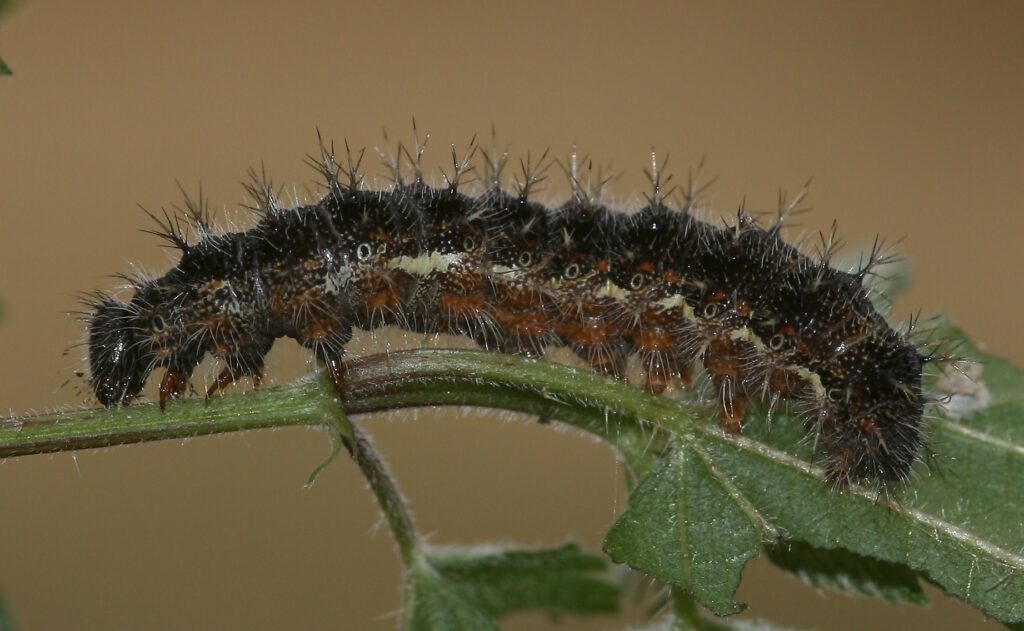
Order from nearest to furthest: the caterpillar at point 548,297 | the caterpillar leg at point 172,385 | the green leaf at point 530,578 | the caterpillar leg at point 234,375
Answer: the caterpillar leg at point 172,385
the caterpillar leg at point 234,375
the caterpillar at point 548,297
the green leaf at point 530,578

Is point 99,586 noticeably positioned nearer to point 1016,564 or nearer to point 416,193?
point 416,193

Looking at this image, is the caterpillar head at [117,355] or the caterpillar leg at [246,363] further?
the caterpillar leg at [246,363]

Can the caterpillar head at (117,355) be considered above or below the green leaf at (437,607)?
above

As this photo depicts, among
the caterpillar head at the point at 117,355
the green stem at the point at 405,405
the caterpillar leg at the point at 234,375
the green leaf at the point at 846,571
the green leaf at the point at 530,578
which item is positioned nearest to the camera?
the green stem at the point at 405,405

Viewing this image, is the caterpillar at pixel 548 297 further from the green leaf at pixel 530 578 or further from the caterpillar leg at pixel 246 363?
the green leaf at pixel 530 578

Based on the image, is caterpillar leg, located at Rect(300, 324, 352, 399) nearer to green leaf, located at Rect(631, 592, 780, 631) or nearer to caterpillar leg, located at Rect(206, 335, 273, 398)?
caterpillar leg, located at Rect(206, 335, 273, 398)

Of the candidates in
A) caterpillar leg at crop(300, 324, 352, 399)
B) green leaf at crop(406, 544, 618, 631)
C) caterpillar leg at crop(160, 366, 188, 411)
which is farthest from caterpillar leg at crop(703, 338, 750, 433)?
caterpillar leg at crop(160, 366, 188, 411)

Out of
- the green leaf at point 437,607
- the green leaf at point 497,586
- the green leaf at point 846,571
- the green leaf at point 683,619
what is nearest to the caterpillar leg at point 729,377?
the green leaf at point 846,571
